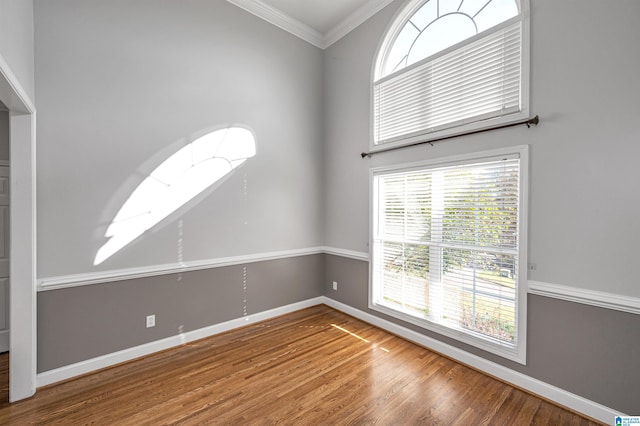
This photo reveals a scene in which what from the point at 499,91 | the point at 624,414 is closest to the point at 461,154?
the point at 499,91

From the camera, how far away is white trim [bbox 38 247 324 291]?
220cm

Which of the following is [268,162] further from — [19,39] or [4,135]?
[4,135]

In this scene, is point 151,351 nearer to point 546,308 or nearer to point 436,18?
point 546,308

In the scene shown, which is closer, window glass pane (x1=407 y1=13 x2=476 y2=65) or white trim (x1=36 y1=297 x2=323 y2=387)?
white trim (x1=36 y1=297 x2=323 y2=387)

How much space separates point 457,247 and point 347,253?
55.9 inches

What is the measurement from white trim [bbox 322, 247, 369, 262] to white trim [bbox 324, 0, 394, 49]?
278 cm

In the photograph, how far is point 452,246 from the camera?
2.57m

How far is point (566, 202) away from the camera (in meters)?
A: 1.94

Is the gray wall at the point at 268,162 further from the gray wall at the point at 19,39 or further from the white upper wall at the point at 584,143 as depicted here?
the gray wall at the point at 19,39

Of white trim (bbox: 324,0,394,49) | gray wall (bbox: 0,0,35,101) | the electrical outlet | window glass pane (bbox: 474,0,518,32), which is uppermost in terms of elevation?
white trim (bbox: 324,0,394,49)

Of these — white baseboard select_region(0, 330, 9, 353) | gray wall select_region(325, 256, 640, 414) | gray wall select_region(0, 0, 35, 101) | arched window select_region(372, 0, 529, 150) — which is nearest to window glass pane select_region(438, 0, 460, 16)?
arched window select_region(372, 0, 529, 150)

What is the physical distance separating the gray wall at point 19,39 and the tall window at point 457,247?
2914mm

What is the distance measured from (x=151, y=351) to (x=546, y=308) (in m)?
3.32

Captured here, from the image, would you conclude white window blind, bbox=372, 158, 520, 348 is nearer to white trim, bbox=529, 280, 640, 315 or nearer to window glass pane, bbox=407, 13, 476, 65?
white trim, bbox=529, 280, 640, 315
